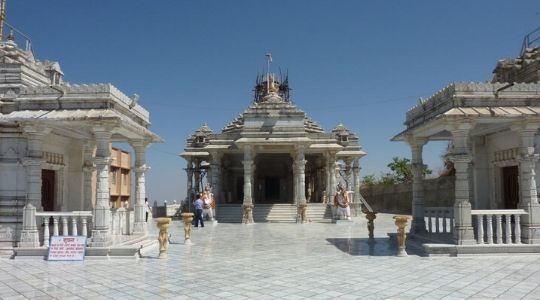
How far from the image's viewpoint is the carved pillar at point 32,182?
10812 millimetres

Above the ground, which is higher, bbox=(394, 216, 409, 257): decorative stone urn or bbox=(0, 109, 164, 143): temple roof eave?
bbox=(0, 109, 164, 143): temple roof eave

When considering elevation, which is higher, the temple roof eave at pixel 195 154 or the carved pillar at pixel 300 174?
the temple roof eave at pixel 195 154

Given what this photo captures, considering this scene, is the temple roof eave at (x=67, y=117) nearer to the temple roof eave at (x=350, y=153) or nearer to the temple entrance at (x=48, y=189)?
the temple entrance at (x=48, y=189)

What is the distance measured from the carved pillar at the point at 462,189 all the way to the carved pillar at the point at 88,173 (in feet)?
35.4

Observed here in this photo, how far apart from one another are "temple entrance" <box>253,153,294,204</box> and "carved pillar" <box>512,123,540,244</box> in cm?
2164

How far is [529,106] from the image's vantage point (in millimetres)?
11086

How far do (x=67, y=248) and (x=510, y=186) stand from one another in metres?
12.3

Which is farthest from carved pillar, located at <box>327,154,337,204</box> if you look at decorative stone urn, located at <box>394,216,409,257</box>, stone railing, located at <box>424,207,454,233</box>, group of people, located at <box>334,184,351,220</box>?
decorative stone urn, located at <box>394,216,409,257</box>

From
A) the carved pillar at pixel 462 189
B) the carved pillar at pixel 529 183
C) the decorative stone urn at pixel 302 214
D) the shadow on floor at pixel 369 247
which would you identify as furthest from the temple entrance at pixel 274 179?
the carved pillar at pixel 529 183

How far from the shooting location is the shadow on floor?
1145 centimetres

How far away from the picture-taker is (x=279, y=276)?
332 inches

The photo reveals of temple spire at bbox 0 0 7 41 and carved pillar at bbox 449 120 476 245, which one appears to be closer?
carved pillar at bbox 449 120 476 245

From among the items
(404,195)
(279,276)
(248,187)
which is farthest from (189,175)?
(279,276)

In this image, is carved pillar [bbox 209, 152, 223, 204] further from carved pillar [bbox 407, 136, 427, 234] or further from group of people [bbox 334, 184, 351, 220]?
carved pillar [bbox 407, 136, 427, 234]
